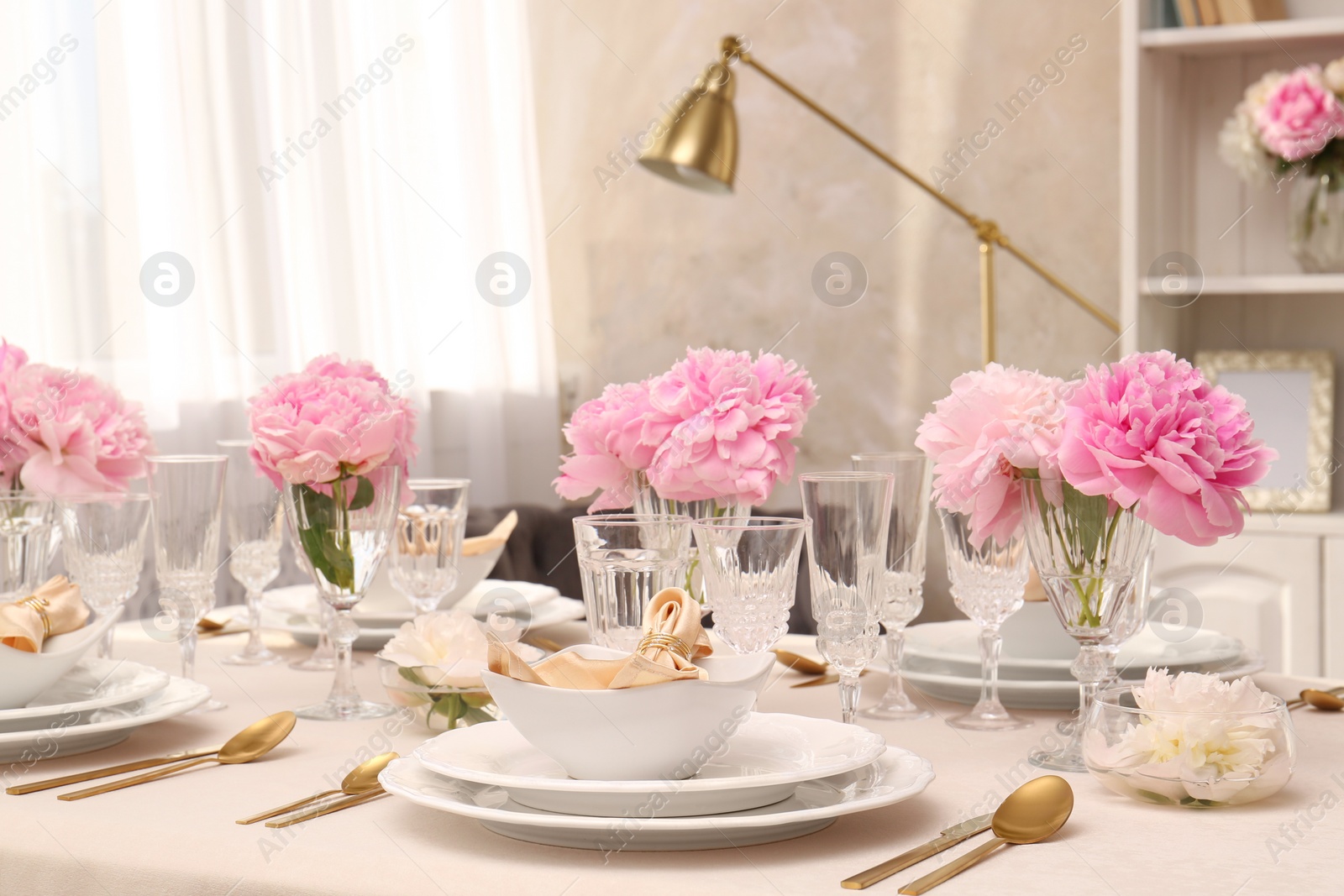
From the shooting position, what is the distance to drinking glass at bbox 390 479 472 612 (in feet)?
4.31

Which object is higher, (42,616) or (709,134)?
(709,134)

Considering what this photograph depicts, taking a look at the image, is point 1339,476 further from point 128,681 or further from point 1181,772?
point 128,681

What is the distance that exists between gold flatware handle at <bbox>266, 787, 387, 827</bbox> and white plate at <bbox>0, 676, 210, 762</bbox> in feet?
0.76

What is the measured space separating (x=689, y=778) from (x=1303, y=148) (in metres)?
2.29

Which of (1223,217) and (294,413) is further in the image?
(1223,217)

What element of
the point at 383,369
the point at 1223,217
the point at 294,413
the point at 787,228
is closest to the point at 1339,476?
the point at 1223,217

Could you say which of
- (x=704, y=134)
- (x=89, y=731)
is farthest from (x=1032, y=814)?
(x=704, y=134)

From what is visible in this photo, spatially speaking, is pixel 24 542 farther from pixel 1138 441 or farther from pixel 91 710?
pixel 1138 441

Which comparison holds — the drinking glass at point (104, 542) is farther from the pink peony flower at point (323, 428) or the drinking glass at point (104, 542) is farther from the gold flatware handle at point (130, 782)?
the gold flatware handle at point (130, 782)

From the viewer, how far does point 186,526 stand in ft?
3.85

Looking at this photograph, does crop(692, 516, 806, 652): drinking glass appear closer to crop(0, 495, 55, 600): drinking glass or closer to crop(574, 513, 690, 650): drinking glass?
crop(574, 513, 690, 650): drinking glass

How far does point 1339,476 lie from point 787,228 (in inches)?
60.0

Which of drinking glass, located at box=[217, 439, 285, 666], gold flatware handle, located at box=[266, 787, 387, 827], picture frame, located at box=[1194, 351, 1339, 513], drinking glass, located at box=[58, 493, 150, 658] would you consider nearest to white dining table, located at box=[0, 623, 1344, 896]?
gold flatware handle, located at box=[266, 787, 387, 827]

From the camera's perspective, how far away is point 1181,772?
0.84m
